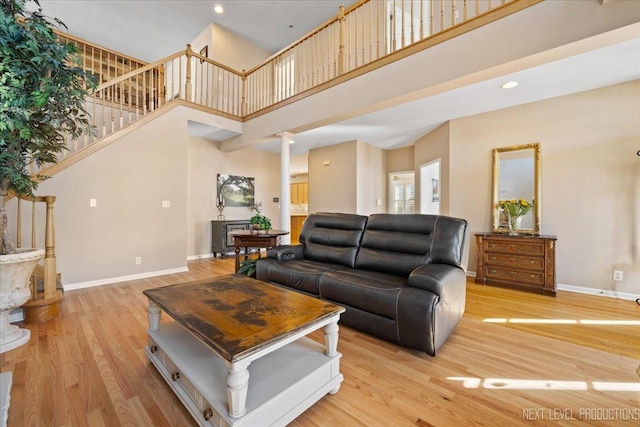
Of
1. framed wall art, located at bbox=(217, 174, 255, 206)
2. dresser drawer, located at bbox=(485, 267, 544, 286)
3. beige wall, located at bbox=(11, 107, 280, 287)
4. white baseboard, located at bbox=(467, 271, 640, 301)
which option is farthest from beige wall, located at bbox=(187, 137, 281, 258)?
white baseboard, located at bbox=(467, 271, 640, 301)

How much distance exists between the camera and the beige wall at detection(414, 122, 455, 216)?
4402mm

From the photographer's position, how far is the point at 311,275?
2467mm

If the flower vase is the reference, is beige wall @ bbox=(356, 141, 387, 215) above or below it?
above

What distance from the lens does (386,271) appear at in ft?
8.09

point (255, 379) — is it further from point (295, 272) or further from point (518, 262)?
point (518, 262)

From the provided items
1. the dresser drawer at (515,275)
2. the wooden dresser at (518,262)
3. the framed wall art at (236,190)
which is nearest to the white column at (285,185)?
the framed wall art at (236,190)

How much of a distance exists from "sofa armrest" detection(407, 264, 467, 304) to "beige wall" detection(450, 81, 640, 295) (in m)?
2.45

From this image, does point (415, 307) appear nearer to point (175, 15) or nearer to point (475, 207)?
point (475, 207)

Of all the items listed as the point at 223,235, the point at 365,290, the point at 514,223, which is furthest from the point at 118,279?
the point at 514,223

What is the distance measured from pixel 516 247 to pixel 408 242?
77.8 inches

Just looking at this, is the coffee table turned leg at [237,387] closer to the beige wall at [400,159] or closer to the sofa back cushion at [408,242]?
the sofa back cushion at [408,242]

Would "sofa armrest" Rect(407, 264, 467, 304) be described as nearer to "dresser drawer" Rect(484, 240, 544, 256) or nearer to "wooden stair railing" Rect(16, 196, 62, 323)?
"dresser drawer" Rect(484, 240, 544, 256)

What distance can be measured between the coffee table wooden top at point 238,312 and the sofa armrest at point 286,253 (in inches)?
40.3

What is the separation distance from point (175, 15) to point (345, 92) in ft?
14.8
